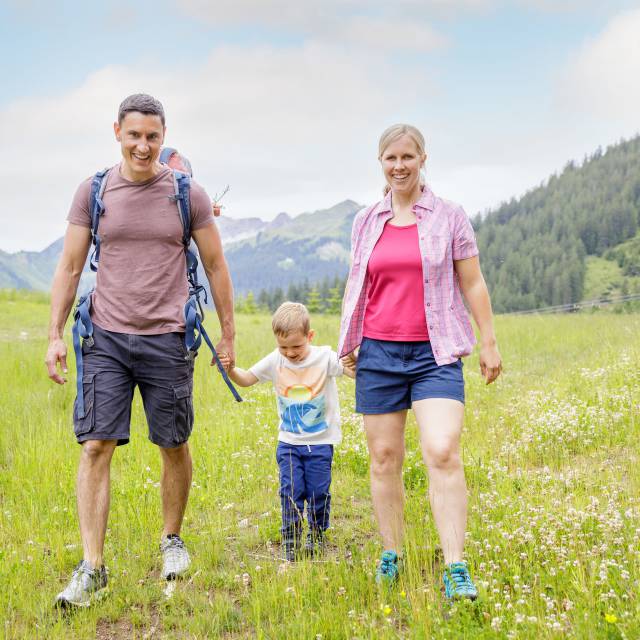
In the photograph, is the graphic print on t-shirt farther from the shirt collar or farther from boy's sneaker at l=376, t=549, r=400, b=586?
the shirt collar

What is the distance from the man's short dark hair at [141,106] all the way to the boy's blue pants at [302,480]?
2509 mm

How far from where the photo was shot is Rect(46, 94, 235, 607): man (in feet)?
15.3

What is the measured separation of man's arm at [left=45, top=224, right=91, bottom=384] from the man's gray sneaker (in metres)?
1.34

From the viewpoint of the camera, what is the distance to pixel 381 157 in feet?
15.1

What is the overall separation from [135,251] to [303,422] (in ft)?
5.70

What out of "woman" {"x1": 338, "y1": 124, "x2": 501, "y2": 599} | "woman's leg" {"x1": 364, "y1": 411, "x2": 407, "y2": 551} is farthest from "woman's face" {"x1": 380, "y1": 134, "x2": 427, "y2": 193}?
"woman's leg" {"x1": 364, "y1": 411, "x2": 407, "y2": 551}

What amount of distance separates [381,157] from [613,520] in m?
2.75

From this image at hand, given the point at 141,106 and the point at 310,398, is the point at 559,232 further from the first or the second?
the point at 141,106

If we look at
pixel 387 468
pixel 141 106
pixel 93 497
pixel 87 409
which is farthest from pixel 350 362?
pixel 141 106

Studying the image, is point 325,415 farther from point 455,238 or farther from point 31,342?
point 31,342

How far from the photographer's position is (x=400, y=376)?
4520 mm

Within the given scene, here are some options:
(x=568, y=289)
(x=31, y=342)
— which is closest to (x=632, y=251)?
(x=568, y=289)

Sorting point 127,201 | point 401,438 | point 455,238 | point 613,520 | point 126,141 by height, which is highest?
point 126,141

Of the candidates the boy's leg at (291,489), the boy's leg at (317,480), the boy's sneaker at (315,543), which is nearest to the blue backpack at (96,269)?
the boy's leg at (291,489)
